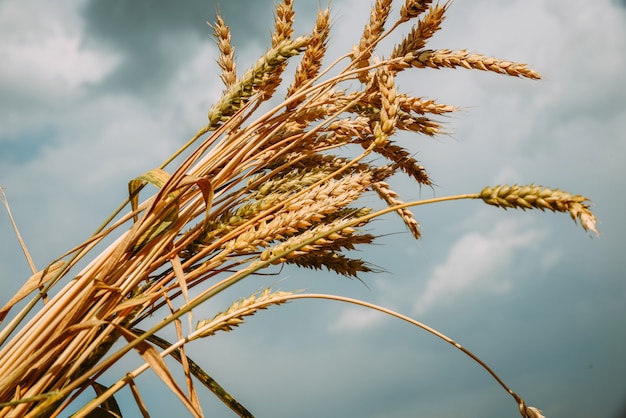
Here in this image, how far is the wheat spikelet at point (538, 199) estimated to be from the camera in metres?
1.12

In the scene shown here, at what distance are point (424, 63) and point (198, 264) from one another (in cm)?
80

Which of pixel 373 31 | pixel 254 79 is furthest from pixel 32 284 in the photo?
pixel 373 31

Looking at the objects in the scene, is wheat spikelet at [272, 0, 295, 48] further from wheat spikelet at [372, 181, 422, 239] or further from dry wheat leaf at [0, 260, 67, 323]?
dry wheat leaf at [0, 260, 67, 323]

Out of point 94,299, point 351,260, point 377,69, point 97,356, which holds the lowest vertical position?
point 351,260

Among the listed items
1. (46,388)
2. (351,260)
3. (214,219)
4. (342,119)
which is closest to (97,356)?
(46,388)

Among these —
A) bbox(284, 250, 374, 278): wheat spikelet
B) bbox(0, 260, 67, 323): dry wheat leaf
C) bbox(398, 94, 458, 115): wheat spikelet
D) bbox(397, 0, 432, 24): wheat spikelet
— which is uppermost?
bbox(397, 0, 432, 24): wheat spikelet

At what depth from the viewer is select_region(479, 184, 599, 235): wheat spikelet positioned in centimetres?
112

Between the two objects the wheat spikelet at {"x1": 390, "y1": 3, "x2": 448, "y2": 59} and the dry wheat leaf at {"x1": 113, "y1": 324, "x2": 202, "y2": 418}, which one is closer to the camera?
the dry wheat leaf at {"x1": 113, "y1": 324, "x2": 202, "y2": 418}

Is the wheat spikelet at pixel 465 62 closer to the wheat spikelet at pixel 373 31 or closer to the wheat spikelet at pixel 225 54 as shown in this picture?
the wheat spikelet at pixel 373 31

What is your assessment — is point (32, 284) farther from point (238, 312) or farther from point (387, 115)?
point (387, 115)

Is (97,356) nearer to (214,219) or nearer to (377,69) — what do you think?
(214,219)

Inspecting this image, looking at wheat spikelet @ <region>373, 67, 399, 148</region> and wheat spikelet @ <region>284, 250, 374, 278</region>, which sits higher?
wheat spikelet @ <region>373, 67, 399, 148</region>

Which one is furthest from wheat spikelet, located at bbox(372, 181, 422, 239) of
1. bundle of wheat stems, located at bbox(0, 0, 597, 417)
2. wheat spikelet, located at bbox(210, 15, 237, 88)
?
wheat spikelet, located at bbox(210, 15, 237, 88)

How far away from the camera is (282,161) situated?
1831 millimetres
